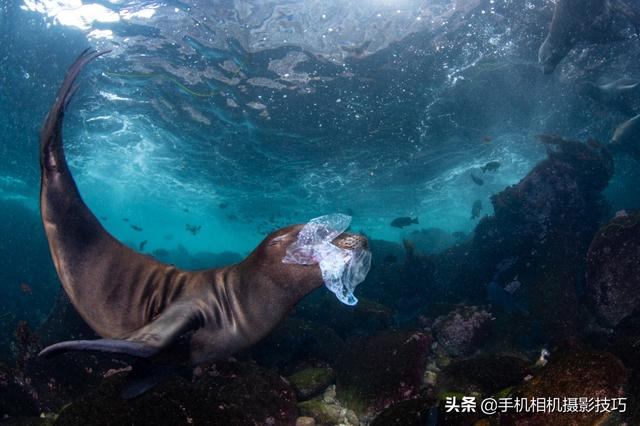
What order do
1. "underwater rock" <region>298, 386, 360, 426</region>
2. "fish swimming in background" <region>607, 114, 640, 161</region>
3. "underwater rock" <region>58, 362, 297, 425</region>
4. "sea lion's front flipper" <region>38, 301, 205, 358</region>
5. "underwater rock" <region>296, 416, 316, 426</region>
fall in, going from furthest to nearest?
"fish swimming in background" <region>607, 114, 640, 161</region> < "underwater rock" <region>298, 386, 360, 426</region> < "underwater rock" <region>296, 416, 316, 426</region> < "underwater rock" <region>58, 362, 297, 425</region> < "sea lion's front flipper" <region>38, 301, 205, 358</region>

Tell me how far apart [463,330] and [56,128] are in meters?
7.78

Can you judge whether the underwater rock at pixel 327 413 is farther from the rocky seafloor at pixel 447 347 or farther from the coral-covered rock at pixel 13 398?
the coral-covered rock at pixel 13 398

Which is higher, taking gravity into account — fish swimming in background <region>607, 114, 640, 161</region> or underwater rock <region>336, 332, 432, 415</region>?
fish swimming in background <region>607, 114, 640, 161</region>

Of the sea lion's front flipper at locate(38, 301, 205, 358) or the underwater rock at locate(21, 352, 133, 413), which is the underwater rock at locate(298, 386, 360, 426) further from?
the underwater rock at locate(21, 352, 133, 413)

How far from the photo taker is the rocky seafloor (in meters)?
3.87

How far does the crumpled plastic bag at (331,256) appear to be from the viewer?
3.05 meters

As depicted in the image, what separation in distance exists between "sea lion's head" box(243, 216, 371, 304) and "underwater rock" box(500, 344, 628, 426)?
213 centimetres

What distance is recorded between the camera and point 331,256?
309cm

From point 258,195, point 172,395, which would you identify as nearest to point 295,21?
point 172,395

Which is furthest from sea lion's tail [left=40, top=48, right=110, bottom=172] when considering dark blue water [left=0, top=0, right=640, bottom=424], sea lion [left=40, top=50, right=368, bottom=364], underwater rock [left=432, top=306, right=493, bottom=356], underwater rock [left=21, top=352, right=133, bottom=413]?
dark blue water [left=0, top=0, right=640, bottom=424]

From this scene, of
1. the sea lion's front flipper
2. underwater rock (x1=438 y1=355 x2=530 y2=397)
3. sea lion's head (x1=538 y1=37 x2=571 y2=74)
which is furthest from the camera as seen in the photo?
sea lion's head (x1=538 y1=37 x2=571 y2=74)

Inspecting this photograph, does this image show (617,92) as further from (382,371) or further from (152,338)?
(152,338)

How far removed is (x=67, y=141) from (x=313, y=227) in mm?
23047

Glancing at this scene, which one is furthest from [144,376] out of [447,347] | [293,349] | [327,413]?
[447,347]
